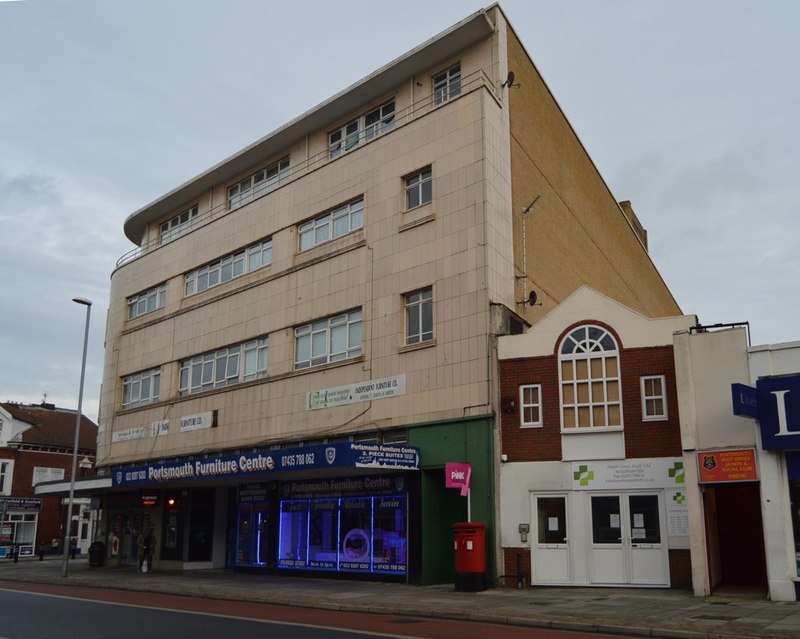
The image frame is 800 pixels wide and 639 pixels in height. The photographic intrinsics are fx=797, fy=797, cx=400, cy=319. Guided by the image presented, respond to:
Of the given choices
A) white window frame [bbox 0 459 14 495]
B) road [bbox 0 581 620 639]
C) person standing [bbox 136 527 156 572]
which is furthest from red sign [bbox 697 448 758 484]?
white window frame [bbox 0 459 14 495]

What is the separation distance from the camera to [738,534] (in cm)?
2088

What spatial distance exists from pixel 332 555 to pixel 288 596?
6.32 metres

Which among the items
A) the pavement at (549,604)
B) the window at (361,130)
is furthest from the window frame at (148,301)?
the pavement at (549,604)

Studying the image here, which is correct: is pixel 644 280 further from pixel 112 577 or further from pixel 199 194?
pixel 112 577

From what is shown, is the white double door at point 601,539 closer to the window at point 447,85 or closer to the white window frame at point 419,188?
the white window frame at point 419,188

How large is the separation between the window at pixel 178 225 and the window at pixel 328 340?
38.7 feet

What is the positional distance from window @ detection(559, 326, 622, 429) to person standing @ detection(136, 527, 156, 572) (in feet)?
60.6

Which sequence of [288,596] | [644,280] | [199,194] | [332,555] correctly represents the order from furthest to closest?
[644,280] → [199,194] → [332,555] → [288,596]

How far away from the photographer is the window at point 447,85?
87.1ft

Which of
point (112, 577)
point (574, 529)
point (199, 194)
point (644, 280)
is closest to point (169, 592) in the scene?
point (112, 577)

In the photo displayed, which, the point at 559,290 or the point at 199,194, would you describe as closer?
the point at 559,290

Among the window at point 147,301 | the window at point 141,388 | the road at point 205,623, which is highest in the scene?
the window at point 147,301

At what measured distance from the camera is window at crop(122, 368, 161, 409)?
35938 mm

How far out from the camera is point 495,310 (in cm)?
2225
